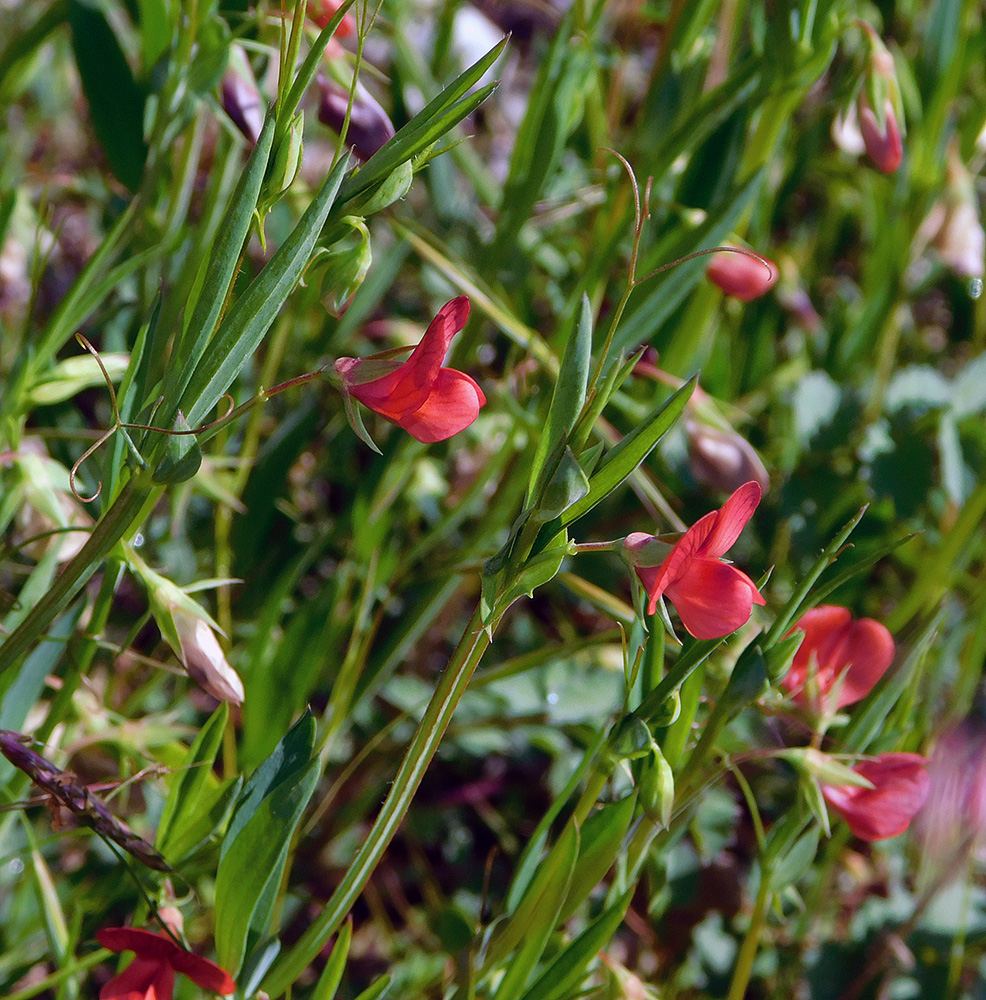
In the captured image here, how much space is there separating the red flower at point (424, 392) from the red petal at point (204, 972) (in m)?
0.28

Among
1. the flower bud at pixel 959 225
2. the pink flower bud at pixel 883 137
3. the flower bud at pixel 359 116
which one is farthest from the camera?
the flower bud at pixel 959 225

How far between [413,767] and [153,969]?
178 millimetres

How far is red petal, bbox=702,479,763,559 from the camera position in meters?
0.44

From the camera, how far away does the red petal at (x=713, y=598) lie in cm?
44

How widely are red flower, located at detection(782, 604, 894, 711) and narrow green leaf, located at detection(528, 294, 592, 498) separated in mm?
229

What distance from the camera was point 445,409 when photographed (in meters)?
0.46

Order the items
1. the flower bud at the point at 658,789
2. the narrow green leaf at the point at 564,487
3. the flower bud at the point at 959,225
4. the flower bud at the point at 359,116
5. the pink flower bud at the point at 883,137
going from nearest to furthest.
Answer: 1. the narrow green leaf at the point at 564,487
2. the flower bud at the point at 658,789
3. the flower bud at the point at 359,116
4. the pink flower bud at the point at 883,137
5. the flower bud at the point at 959,225

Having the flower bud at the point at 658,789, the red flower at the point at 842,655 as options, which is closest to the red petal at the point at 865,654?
the red flower at the point at 842,655

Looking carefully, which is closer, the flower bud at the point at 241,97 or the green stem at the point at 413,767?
the green stem at the point at 413,767

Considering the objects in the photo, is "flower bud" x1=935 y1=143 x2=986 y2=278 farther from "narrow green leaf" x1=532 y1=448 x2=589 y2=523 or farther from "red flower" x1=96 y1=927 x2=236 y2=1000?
"red flower" x1=96 y1=927 x2=236 y2=1000

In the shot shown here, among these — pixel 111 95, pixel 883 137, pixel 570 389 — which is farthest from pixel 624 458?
pixel 111 95

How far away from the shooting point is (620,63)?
1124 millimetres

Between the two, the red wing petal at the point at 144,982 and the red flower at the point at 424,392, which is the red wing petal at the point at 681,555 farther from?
the red wing petal at the point at 144,982

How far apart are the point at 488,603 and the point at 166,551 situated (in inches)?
22.3
